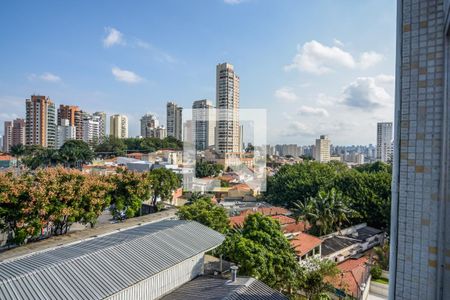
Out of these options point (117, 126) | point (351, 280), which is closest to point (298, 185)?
point (351, 280)

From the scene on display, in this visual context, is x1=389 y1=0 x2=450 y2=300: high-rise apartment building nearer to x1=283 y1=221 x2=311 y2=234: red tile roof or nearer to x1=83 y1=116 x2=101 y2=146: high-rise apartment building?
x1=283 y1=221 x2=311 y2=234: red tile roof

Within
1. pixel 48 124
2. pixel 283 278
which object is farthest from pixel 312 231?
pixel 48 124

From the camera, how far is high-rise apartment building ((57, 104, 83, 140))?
6612 cm

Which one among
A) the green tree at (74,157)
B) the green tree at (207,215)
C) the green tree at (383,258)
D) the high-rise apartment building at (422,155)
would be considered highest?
the high-rise apartment building at (422,155)

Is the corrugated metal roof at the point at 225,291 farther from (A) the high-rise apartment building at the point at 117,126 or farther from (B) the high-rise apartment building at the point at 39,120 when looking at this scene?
(A) the high-rise apartment building at the point at 117,126

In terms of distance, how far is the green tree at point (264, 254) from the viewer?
29.2ft

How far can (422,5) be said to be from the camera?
2.42 m

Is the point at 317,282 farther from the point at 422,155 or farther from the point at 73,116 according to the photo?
the point at 73,116

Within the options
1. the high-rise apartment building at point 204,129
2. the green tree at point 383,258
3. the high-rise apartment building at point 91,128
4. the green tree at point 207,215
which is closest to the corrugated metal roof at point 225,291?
the green tree at point 207,215

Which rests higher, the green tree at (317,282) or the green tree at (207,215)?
the green tree at (207,215)

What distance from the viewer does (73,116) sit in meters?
67.6

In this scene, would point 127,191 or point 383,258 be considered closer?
point 383,258

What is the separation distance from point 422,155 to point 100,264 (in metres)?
6.97

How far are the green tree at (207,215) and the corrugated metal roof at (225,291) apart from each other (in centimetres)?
379
